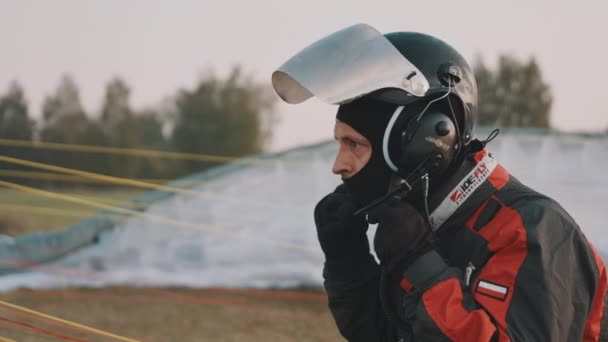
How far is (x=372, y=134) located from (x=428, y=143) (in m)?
0.15

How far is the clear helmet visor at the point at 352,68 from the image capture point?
1917 mm

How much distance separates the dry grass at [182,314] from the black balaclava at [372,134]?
10.9 feet

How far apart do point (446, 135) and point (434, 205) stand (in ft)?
0.62

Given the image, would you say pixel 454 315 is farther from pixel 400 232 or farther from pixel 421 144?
pixel 421 144

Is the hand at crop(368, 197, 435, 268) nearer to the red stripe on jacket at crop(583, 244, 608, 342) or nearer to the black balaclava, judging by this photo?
the black balaclava

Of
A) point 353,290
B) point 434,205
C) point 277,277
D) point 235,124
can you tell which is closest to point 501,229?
point 434,205

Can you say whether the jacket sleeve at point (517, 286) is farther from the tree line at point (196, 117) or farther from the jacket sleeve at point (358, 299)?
the tree line at point (196, 117)

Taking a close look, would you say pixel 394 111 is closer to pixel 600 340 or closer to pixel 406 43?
pixel 406 43

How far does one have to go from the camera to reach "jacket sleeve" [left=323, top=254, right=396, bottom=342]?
7.18ft

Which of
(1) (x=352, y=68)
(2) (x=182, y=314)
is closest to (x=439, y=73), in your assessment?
(1) (x=352, y=68)

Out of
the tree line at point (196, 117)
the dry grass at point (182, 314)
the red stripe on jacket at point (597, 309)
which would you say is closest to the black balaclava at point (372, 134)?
the red stripe on jacket at point (597, 309)

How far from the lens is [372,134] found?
1971 mm

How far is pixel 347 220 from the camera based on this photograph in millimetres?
2088

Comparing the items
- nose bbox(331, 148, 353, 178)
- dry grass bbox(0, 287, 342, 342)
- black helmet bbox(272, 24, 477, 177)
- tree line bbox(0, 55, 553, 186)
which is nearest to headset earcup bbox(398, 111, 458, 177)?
black helmet bbox(272, 24, 477, 177)
